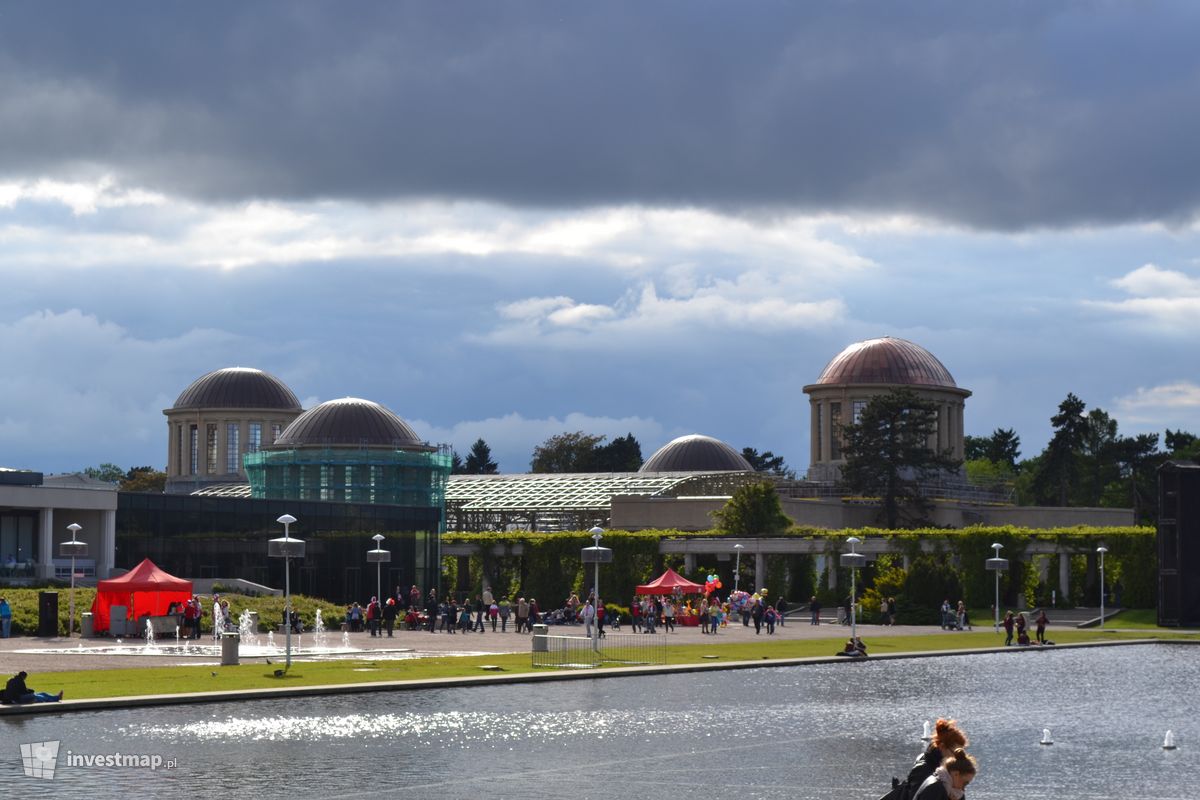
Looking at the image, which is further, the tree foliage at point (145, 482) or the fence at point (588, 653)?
the tree foliage at point (145, 482)

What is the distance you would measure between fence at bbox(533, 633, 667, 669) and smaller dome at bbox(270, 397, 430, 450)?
59154 millimetres

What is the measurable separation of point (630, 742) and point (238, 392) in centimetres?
12015

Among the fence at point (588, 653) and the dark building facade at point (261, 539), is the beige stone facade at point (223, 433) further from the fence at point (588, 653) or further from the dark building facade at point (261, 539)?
the fence at point (588, 653)

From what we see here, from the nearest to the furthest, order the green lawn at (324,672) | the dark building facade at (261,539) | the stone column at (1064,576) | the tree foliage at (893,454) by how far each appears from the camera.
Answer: the green lawn at (324,672) → the dark building facade at (261,539) → the stone column at (1064,576) → the tree foliage at (893,454)

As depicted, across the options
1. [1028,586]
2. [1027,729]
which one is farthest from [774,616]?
[1027,729]

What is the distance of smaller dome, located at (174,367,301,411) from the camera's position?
144 metres

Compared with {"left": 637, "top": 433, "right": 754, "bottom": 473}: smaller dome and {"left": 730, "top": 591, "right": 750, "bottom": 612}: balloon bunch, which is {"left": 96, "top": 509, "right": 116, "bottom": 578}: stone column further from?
{"left": 637, "top": 433, "right": 754, "bottom": 473}: smaller dome

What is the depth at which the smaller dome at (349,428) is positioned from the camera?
4530 inches

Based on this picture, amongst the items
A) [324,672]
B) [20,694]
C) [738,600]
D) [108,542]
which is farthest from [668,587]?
[20,694]

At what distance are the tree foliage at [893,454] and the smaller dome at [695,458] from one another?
25046 millimetres

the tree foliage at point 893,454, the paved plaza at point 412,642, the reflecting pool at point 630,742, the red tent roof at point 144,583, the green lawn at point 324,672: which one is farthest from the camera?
the tree foliage at point 893,454

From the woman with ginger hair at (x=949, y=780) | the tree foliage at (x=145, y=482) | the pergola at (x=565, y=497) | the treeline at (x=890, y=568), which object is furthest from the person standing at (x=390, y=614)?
the tree foliage at (x=145, y=482)

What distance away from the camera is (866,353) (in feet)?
427

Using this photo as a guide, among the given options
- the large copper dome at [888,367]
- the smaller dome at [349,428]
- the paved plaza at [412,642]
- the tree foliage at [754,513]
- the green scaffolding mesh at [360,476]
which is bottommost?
the paved plaza at [412,642]
